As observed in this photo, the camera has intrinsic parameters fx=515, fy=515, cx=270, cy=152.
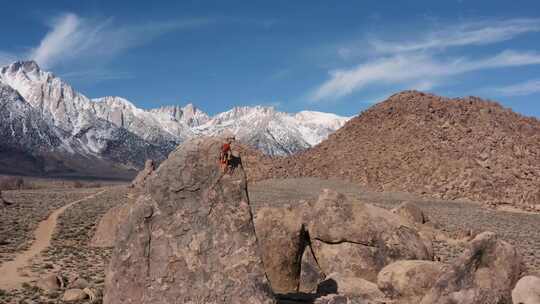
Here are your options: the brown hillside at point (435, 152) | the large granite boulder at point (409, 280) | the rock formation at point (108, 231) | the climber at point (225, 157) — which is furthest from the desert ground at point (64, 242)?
the brown hillside at point (435, 152)

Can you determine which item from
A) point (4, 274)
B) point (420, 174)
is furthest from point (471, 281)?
point (420, 174)

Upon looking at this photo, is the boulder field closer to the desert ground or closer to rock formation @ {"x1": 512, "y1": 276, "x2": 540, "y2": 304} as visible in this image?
rock formation @ {"x1": 512, "y1": 276, "x2": 540, "y2": 304}

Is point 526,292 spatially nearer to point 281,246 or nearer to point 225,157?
point 281,246

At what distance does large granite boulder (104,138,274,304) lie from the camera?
8.28 metres

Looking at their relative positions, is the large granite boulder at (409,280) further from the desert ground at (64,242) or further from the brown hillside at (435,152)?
the brown hillside at (435,152)

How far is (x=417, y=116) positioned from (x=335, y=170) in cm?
1621

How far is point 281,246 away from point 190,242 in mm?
5697

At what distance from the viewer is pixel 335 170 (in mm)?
80000

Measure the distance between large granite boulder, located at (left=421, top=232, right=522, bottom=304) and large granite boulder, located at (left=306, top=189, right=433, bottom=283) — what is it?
370cm

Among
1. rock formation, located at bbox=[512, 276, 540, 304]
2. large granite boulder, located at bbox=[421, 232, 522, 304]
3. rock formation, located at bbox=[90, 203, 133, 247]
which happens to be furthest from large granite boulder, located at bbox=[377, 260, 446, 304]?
rock formation, located at bbox=[90, 203, 133, 247]

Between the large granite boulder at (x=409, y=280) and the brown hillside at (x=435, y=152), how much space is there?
53422 millimetres

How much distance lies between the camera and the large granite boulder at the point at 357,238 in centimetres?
1463

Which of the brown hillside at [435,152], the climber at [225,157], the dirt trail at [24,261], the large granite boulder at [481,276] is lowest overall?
the dirt trail at [24,261]

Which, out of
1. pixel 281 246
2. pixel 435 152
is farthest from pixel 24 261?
pixel 435 152
